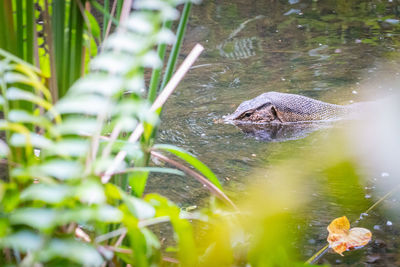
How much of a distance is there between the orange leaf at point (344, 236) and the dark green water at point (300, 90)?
0.05 metres

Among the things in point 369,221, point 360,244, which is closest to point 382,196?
point 369,221

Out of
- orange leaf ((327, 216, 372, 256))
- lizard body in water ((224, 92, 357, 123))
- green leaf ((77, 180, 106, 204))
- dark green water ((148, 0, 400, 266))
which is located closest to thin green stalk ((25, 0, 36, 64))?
green leaf ((77, 180, 106, 204))

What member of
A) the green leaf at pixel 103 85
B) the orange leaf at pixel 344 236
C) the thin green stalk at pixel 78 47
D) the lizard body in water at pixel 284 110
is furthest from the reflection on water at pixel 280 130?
the green leaf at pixel 103 85

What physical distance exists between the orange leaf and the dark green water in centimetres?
5

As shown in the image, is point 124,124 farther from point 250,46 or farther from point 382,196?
point 250,46

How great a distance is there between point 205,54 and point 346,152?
295cm

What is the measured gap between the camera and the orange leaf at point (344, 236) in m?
2.52

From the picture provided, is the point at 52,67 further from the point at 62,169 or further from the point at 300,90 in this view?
the point at 300,90

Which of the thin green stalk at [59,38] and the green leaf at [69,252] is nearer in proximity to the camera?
the green leaf at [69,252]

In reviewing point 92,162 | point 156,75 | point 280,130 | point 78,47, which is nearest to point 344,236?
point 156,75

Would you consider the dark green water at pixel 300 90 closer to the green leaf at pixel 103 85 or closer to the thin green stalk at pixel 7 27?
the thin green stalk at pixel 7 27

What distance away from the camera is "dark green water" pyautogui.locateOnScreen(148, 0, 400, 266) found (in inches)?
117

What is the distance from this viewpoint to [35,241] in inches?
29.1

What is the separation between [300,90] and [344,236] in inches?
128
